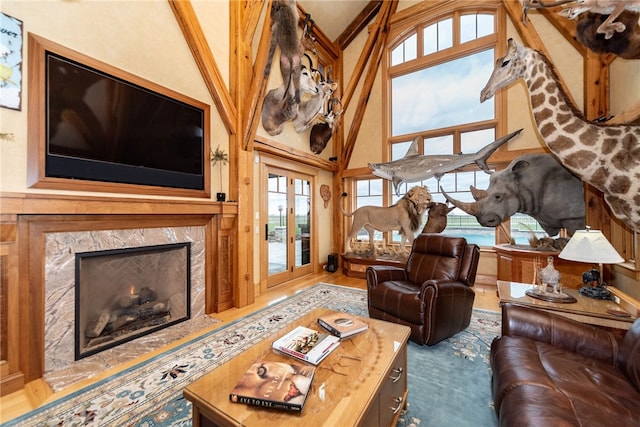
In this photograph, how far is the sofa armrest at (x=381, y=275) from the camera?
A: 297cm

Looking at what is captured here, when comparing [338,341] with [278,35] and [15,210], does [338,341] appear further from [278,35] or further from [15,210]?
[278,35]

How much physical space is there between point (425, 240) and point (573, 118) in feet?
6.60

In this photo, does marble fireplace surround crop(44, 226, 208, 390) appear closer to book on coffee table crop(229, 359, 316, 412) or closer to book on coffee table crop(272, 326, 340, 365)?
book on coffee table crop(272, 326, 340, 365)

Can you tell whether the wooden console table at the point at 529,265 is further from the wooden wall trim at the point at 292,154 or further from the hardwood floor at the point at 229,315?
the wooden wall trim at the point at 292,154

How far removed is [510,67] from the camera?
10.4 feet

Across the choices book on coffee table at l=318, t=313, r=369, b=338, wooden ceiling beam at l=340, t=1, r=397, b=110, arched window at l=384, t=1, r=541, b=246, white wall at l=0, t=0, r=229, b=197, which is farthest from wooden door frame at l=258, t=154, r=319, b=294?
book on coffee table at l=318, t=313, r=369, b=338

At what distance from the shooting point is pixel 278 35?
3.53m

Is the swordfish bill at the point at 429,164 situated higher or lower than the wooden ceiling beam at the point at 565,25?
lower

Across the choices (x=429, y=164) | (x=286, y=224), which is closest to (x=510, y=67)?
(x=429, y=164)

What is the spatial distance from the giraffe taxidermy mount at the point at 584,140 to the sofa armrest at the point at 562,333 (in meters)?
1.63

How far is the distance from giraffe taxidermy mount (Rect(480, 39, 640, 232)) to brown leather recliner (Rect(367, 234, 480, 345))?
1.34 metres

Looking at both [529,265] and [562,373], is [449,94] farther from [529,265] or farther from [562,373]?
[562,373]

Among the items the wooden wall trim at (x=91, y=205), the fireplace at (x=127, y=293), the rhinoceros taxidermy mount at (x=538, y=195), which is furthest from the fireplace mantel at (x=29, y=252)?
the rhinoceros taxidermy mount at (x=538, y=195)

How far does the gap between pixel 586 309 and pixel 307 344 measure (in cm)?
223
